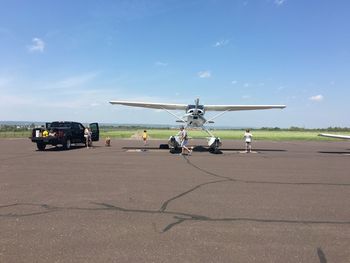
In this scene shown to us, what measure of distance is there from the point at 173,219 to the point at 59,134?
1923 cm

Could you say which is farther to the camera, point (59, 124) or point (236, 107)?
point (236, 107)

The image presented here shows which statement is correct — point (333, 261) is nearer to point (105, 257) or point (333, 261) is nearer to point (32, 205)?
point (105, 257)

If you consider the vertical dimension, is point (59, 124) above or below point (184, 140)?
above

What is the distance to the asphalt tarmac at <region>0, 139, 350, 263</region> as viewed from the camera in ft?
15.0

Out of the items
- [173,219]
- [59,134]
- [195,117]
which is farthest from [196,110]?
[173,219]

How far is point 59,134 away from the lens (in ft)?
78.4

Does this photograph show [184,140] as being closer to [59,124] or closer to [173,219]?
[59,124]

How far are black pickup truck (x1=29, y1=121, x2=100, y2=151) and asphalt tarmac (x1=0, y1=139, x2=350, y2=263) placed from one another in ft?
41.8

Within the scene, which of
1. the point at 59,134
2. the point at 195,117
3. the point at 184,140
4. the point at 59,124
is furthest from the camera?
the point at 59,124

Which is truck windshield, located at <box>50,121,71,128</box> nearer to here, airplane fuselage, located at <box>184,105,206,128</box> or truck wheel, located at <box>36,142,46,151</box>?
truck wheel, located at <box>36,142,46,151</box>

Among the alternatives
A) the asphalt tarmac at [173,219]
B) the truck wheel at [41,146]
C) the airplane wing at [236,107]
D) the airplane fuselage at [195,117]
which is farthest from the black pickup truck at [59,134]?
the asphalt tarmac at [173,219]

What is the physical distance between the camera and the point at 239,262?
4.28 meters

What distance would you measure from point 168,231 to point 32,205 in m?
3.13

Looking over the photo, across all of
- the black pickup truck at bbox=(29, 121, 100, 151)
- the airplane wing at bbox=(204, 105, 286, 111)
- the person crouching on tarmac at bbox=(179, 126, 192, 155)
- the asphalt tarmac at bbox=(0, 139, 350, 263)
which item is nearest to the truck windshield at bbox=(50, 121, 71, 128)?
the black pickup truck at bbox=(29, 121, 100, 151)
